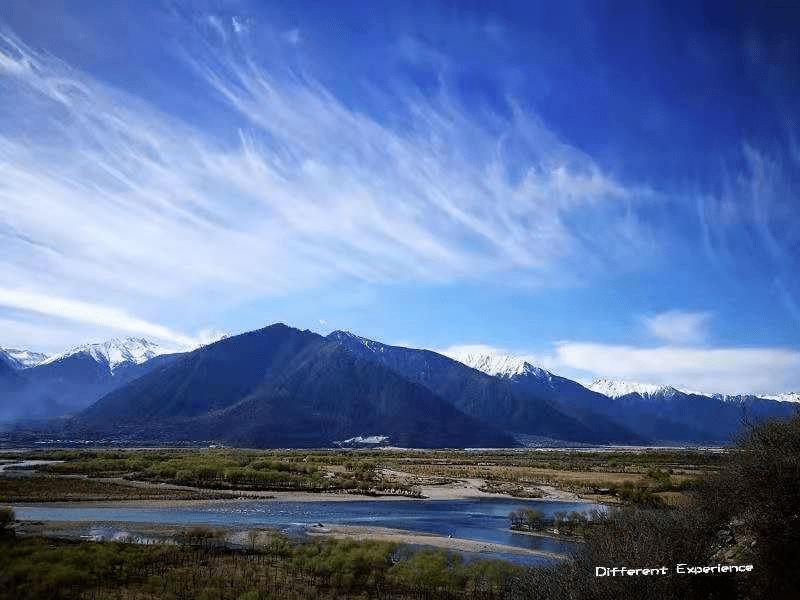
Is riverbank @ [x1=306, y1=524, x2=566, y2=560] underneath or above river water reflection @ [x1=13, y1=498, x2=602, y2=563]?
above

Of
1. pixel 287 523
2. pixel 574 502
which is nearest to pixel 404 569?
pixel 287 523

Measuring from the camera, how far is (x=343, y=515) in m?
58.1

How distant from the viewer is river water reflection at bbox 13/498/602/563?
47875 millimetres

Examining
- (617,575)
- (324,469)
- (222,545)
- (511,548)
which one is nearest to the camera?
(617,575)

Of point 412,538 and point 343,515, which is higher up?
point 412,538

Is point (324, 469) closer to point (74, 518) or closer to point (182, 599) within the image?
point (74, 518)

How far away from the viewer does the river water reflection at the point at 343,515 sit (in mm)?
47875

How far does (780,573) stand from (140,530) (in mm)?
40342

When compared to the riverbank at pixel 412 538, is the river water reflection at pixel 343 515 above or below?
below

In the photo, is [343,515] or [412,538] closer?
[412,538]

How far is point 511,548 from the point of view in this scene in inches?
1654

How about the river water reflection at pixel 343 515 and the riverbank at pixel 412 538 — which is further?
the river water reflection at pixel 343 515

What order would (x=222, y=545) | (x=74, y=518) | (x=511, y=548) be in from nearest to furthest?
(x=222, y=545) < (x=511, y=548) < (x=74, y=518)

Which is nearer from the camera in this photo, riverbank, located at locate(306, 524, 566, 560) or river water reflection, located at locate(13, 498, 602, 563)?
riverbank, located at locate(306, 524, 566, 560)
